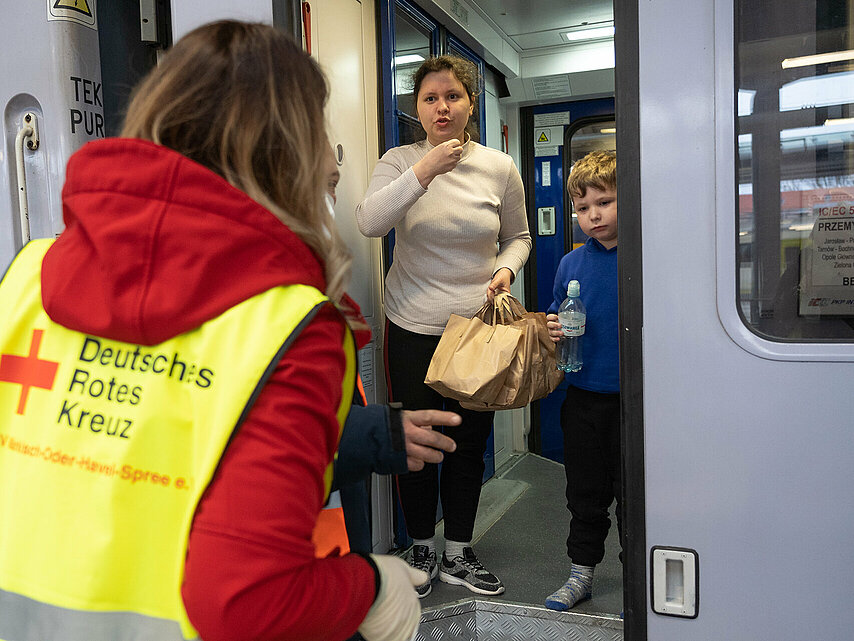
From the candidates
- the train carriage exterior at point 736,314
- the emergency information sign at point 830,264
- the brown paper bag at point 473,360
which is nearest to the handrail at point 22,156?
the brown paper bag at point 473,360

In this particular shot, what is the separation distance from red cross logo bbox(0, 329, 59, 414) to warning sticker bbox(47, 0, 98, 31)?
132 cm

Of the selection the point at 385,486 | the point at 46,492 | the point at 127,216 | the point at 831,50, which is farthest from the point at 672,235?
the point at 385,486

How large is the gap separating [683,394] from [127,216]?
3.43ft

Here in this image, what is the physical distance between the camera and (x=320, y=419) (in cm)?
77

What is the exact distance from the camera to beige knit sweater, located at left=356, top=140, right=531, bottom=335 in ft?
8.52

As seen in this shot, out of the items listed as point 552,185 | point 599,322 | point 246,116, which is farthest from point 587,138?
point 246,116

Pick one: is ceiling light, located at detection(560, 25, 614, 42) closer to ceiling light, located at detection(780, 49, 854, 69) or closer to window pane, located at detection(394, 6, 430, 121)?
window pane, located at detection(394, 6, 430, 121)

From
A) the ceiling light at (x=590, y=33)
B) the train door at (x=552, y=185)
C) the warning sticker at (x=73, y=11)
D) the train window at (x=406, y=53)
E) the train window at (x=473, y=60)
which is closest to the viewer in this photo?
the warning sticker at (x=73, y=11)

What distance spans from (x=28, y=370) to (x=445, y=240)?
1.87 m

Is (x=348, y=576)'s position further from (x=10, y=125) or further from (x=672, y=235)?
(x=10, y=125)

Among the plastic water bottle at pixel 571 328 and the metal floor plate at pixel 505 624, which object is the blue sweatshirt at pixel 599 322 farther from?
the metal floor plate at pixel 505 624

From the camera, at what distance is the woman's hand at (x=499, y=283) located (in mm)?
2488

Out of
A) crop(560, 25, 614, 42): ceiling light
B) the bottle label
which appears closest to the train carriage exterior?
the bottle label

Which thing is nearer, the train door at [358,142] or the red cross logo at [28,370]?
the red cross logo at [28,370]
